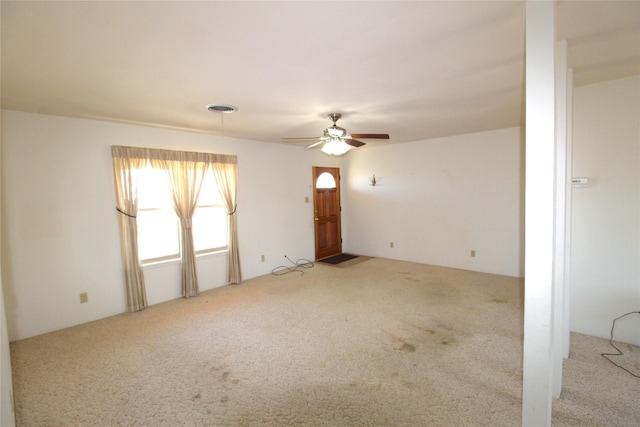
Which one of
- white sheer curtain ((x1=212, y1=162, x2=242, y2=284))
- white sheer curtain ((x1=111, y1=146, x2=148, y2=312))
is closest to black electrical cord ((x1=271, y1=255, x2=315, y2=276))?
white sheer curtain ((x1=212, y1=162, x2=242, y2=284))

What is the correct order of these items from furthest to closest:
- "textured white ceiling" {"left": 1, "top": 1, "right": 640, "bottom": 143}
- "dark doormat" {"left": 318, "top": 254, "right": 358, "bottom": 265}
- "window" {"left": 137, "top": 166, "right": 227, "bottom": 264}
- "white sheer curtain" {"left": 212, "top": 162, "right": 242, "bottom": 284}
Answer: "dark doormat" {"left": 318, "top": 254, "right": 358, "bottom": 265} < "white sheer curtain" {"left": 212, "top": 162, "right": 242, "bottom": 284} < "window" {"left": 137, "top": 166, "right": 227, "bottom": 264} < "textured white ceiling" {"left": 1, "top": 1, "right": 640, "bottom": 143}

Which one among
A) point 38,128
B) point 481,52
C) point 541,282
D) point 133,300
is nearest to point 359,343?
point 541,282

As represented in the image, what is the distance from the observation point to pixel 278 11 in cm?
160

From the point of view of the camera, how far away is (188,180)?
4453 mm

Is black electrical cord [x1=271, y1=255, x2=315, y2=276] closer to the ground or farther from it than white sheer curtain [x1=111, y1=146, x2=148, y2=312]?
closer to the ground

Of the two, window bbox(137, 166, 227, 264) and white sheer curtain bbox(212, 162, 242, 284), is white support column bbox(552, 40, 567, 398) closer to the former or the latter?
white sheer curtain bbox(212, 162, 242, 284)

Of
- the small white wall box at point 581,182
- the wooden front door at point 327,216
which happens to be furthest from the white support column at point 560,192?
the wooden front door at point 327,216

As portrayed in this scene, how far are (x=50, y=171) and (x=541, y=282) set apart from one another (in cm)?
474

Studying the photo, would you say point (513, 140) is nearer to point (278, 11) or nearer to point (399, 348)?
point (399, 348)

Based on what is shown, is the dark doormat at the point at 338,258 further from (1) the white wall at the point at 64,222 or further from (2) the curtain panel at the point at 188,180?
(1) the white wall at the point at 64,222

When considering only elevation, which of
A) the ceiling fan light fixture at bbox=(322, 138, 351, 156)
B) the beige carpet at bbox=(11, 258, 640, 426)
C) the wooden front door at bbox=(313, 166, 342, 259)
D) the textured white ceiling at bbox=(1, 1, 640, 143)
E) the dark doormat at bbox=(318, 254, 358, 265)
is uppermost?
the textured white ceiling at bbox=(1, 1, 640, 143)

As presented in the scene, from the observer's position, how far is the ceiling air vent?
3.21m

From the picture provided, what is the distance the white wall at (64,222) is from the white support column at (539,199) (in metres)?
4.37

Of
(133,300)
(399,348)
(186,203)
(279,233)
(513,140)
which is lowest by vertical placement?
(399,348)
